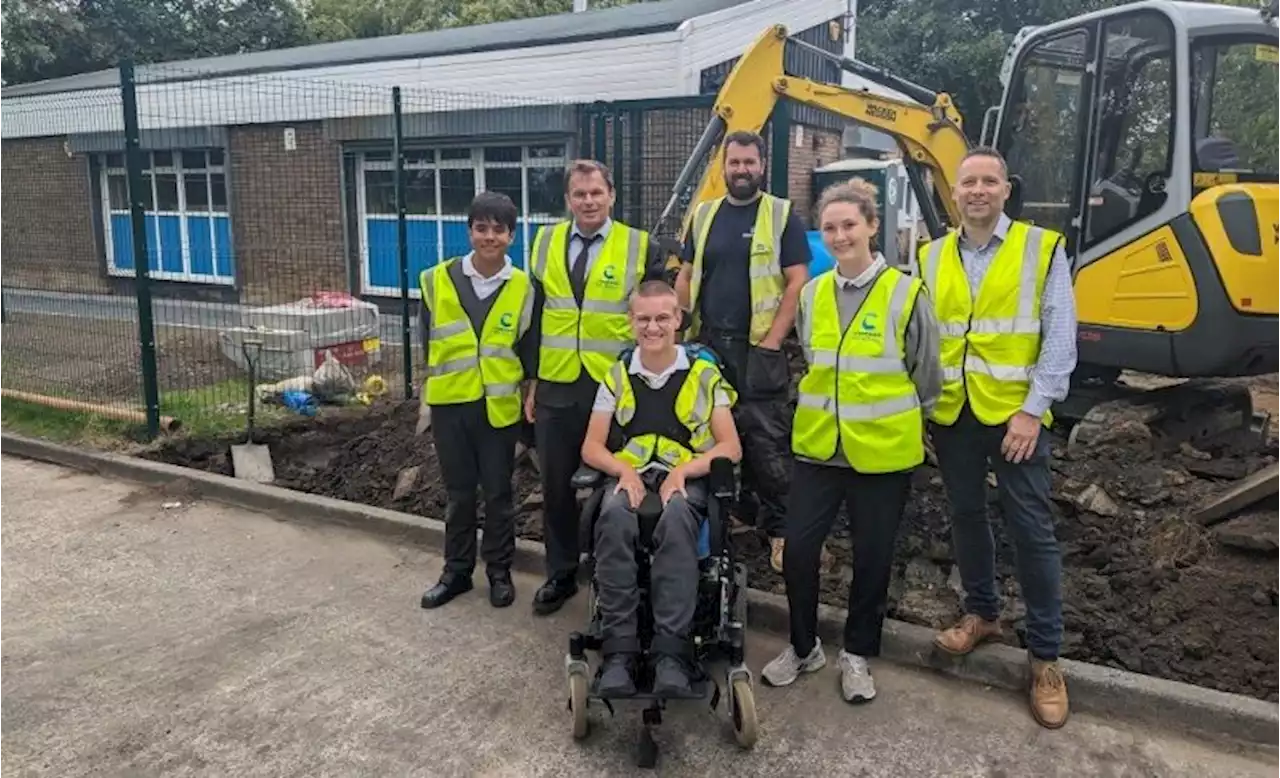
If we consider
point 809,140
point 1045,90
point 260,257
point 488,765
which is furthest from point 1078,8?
point 488,765

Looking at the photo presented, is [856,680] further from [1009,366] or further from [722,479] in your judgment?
[1009,366]

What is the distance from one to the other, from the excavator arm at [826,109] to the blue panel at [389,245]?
7508mm

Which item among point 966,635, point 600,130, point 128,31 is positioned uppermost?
point 128,31

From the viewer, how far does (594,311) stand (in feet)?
14.3

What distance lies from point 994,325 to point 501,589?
2451 millimetres

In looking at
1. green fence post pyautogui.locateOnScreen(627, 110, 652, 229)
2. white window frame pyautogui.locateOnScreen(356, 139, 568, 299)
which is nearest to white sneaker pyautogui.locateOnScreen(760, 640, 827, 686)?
green fence post pyautogui.locateOnScreen(627, 110, 652, 229)

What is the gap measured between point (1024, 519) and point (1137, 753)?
0.83 metres

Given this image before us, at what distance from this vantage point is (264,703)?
374cm

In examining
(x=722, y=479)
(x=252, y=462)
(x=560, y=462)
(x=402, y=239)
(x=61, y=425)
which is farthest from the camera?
(x=402, y=239)

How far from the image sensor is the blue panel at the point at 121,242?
756 centimetres

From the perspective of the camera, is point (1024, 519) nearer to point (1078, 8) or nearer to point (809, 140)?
point (809, 140)

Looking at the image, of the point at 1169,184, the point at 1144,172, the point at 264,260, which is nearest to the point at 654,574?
A: the point at 1169,184

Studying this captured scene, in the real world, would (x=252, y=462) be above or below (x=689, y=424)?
below

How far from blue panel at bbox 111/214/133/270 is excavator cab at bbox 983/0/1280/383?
641 centimetres
